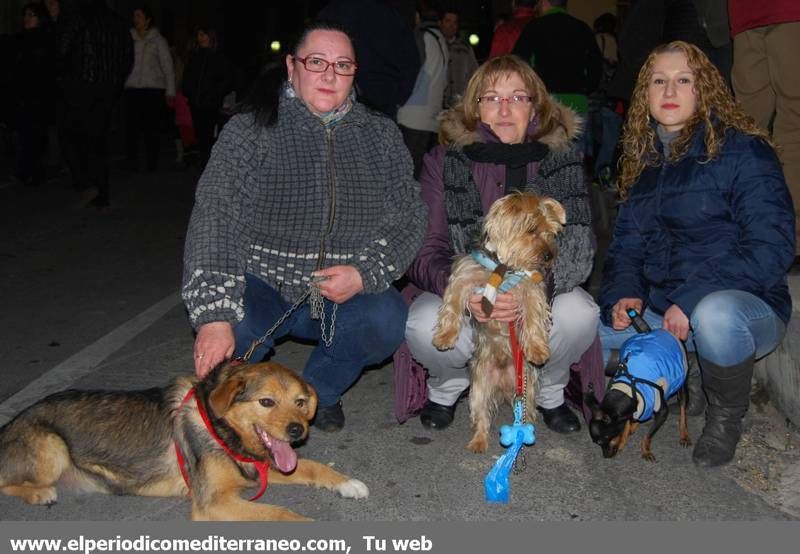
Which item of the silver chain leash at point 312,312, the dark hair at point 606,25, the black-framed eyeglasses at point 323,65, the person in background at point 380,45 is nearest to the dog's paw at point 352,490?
the silver chain leash at point 312,312

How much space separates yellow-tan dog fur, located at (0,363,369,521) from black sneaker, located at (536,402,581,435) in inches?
46.9

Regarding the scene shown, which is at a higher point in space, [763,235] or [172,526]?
[763,235]

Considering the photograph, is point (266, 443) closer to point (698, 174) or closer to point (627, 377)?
point (627, 377)

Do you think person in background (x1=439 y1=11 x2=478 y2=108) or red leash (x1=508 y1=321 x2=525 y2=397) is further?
person in background (x1=439 y1=11 x2=478 y2=108)

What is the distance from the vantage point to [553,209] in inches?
161

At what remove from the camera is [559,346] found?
4258 mm

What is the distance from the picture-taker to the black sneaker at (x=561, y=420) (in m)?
4.36

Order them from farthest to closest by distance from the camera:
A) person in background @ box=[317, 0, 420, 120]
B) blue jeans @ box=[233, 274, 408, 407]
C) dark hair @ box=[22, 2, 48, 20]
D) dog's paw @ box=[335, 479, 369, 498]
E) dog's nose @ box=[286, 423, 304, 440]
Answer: dark hair @ box=[22, 2, 48, 20]
person in background @ box=[317, 0, 420, 120]
blue jeans @ box=[233, 274, 408, 407]
dog's paw @ box=[335, 479, 369, 498]
dog's nose @ box=[286, 423, 304, 440]

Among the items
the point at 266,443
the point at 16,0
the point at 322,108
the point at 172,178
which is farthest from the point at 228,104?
the point at 266,443

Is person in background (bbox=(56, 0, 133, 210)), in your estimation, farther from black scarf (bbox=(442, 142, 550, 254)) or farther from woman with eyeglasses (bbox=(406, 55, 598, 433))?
black scarf (bbox=(442, 142, 550, 254))

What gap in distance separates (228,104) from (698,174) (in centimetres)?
1022

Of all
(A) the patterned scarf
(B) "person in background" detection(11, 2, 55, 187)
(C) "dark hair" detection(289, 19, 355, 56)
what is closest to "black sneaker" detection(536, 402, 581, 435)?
(A) the patterned scarf

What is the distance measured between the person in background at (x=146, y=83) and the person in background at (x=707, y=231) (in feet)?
33.8

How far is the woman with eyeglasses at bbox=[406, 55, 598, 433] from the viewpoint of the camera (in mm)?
4223
